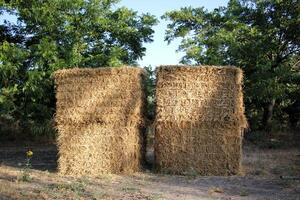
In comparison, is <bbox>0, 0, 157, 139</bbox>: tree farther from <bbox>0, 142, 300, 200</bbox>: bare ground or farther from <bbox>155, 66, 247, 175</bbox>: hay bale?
<bbox>155, 66, 247, 175</bbox>: hay bale

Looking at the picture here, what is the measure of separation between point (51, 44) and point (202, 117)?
473cm

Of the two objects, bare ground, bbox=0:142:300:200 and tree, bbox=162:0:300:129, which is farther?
tree, bbox=162:0:300:129

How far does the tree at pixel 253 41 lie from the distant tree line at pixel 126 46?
0.11 feet

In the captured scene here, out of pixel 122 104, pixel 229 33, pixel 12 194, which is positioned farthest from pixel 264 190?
pixel 229 33

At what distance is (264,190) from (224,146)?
6.86 ft

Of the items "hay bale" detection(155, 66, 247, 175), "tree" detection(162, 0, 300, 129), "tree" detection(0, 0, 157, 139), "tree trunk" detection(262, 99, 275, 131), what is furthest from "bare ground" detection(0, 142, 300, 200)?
"tree trunk" detection(262, 99, 275, 131)

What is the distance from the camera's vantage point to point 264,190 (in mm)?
8383

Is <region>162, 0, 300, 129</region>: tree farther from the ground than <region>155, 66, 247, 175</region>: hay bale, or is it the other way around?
<region>162, 0, 300, 129</region>: tree

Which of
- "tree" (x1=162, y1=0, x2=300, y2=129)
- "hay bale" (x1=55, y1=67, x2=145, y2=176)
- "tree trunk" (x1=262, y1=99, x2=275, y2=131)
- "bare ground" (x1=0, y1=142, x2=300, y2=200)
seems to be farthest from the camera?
"tree trunk" (x1=262, y1=99, x2=275, y2=131)

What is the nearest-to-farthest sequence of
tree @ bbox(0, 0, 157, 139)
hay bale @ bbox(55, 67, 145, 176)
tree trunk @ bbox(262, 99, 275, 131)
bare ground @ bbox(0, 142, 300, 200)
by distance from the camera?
1. bare ground @ bbox(0, 142, 300, 200)
2. hay bale @ bbox(55, 67, 145, 176)
3. tree @ bbox(0, 0, 157, 139)
4. tree trunk @ bbox(262, 99, 275, 131)

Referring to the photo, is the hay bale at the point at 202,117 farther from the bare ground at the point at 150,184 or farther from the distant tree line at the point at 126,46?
the distant tree line at the point at 126,46

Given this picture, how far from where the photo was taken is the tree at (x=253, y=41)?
1658cm

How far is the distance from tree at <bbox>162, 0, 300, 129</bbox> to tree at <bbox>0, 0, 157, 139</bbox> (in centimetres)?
351

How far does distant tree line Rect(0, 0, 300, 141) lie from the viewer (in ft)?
42.4
